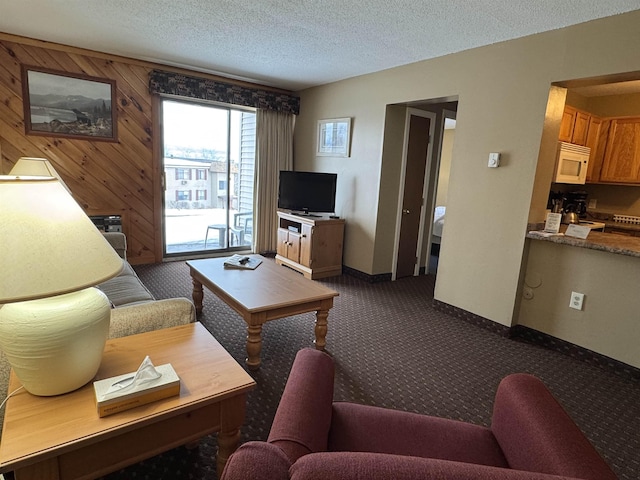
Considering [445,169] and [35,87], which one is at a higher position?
[35,87]

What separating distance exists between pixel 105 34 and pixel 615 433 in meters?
4.99

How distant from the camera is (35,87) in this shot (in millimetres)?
3889

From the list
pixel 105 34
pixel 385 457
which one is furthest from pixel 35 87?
pixel 385 457

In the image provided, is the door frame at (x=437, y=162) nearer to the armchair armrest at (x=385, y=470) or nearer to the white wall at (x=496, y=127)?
the white wall at (x=496, y=127)

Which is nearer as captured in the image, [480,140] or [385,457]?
[385,457]

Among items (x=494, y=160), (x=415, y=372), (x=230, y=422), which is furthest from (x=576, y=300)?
(x=230, y=422)

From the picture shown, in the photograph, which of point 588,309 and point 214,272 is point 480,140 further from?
point 214,272

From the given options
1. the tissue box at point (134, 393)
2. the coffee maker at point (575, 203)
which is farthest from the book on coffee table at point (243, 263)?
the coffee maker at point (575, 203)

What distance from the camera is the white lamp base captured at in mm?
1017

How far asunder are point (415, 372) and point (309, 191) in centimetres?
283

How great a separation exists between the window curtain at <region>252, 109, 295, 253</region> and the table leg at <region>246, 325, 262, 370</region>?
3.25m

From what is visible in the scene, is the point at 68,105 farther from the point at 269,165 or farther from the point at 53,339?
the point at 53,339

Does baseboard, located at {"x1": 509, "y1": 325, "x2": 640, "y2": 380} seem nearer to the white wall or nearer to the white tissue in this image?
the white wall

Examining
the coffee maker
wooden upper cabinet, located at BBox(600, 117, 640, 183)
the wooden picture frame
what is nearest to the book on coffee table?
the wooden picture frame
